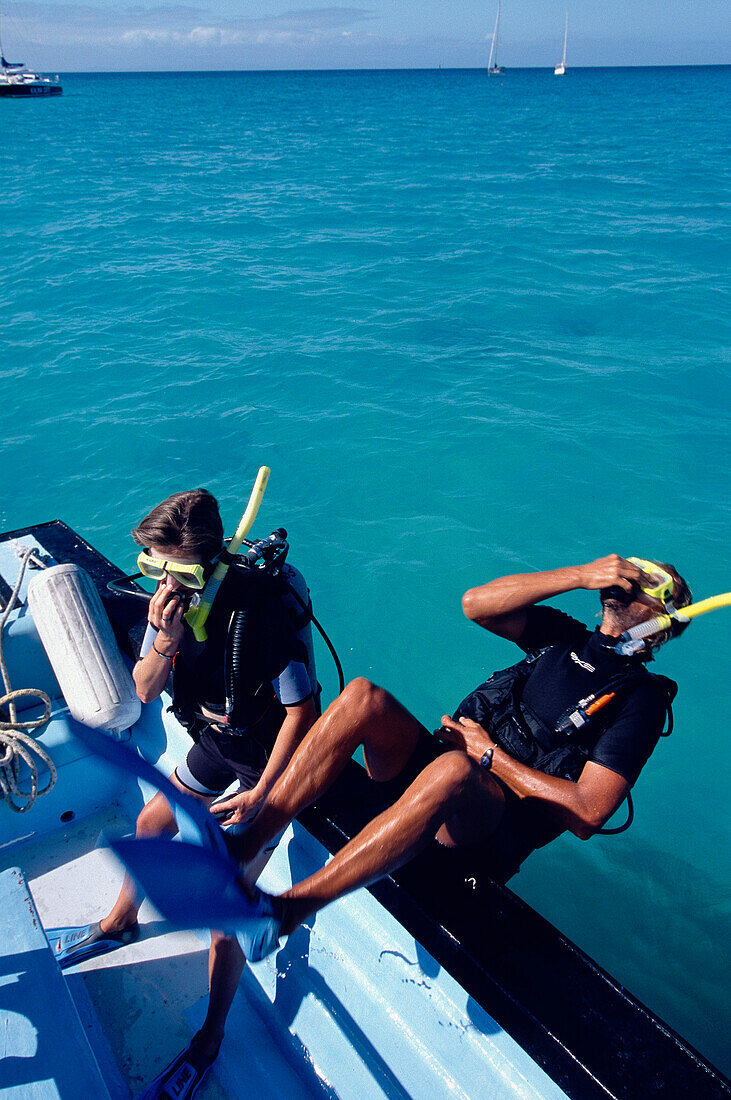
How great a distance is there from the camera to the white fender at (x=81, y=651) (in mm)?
2857

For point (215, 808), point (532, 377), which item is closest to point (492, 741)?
point (215, 808)

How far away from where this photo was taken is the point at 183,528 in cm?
232

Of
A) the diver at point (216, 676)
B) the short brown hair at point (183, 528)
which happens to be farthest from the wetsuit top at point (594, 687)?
the short brown hair at point (183, 528)

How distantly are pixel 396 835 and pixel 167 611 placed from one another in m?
1.00

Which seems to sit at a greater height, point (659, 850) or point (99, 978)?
point (99, 978)

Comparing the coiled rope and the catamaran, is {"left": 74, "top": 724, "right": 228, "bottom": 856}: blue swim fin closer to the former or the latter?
the coiled rope

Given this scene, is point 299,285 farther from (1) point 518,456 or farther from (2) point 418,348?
(1) point 518,456

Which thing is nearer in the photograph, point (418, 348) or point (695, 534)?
point (695, 534)

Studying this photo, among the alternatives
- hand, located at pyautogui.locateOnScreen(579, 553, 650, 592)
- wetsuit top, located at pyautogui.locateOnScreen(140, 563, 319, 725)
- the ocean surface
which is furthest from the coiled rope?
the ocean surface

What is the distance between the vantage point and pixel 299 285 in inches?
483

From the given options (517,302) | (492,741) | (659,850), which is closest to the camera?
(492,741)

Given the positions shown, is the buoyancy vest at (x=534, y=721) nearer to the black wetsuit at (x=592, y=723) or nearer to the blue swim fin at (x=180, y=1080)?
the black wetsuit at (x=592, y=723)

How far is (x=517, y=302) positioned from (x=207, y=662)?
10090 mm

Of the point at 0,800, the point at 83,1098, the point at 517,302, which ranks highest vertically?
the point at 517,302
